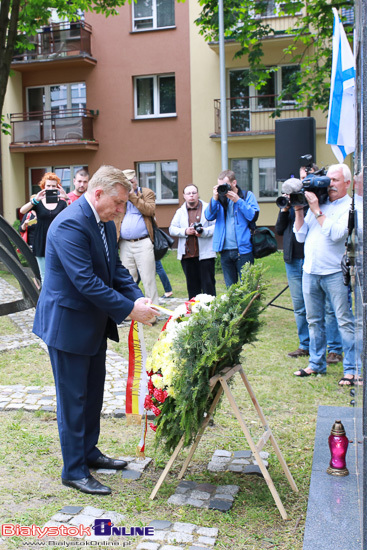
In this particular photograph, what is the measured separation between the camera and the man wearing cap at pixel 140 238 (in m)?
8.78

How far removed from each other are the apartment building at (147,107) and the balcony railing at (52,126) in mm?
41

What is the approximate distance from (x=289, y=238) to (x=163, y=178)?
1834cm

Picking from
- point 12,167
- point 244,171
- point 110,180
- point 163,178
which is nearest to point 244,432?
point 110,180

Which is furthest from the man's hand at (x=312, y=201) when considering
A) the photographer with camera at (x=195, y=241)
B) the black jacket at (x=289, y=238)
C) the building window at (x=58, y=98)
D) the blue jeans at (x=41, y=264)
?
the building window at (x=58, y=98)

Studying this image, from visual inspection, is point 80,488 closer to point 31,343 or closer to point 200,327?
point 200,327

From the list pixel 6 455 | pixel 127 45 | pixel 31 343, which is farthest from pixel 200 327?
pixel 127 45

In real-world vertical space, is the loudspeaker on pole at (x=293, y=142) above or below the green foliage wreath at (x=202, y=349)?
above

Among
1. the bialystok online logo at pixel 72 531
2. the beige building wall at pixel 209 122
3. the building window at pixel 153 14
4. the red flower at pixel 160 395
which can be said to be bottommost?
the bialystok online logo at pixel 72 531

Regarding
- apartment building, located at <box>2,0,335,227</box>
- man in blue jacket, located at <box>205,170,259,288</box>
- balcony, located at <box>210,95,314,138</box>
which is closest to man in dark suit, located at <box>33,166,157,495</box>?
man in blue jacket, located at <box>205,170,259,288</box>

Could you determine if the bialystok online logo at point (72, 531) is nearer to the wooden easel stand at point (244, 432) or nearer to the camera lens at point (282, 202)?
the wooden easel stand at point (244, 432)

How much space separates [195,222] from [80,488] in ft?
17.5

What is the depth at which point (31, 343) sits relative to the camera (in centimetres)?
835

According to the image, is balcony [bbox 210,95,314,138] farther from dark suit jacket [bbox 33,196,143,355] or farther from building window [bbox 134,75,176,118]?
dark suit jacket [bbox 33,196,143,355]

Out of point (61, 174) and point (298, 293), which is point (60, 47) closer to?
point (61, 174)
